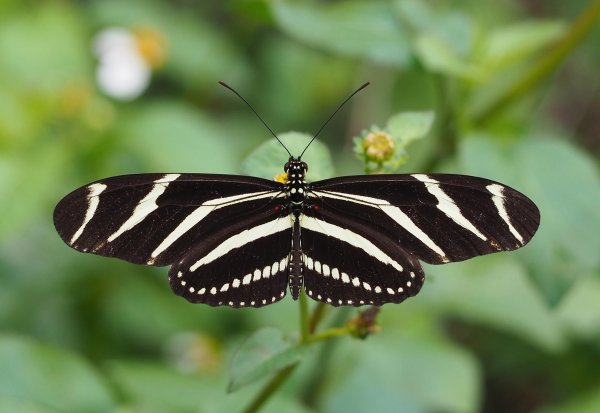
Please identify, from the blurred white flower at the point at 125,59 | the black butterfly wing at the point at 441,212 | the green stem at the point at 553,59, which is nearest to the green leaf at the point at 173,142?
the blurred white flower at the point at 125,59

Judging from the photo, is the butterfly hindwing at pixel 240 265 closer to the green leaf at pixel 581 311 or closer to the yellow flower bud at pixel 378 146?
the yellow flower bud at pixel 378 146

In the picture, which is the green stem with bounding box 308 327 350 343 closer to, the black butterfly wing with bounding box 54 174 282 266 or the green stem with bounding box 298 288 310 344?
the green stem with bounding box 298 288 310 344

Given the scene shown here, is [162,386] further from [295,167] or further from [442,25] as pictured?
[442,25]

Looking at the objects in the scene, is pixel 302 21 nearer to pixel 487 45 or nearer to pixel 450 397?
pixel 487 45

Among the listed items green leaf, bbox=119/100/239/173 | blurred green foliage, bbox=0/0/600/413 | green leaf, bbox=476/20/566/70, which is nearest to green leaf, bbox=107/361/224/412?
blurred green foliage, bbox=0/0/600/413

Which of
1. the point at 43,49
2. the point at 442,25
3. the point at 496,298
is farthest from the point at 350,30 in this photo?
the point at 43,49

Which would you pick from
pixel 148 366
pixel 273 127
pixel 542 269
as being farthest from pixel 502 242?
pixel 273 127
